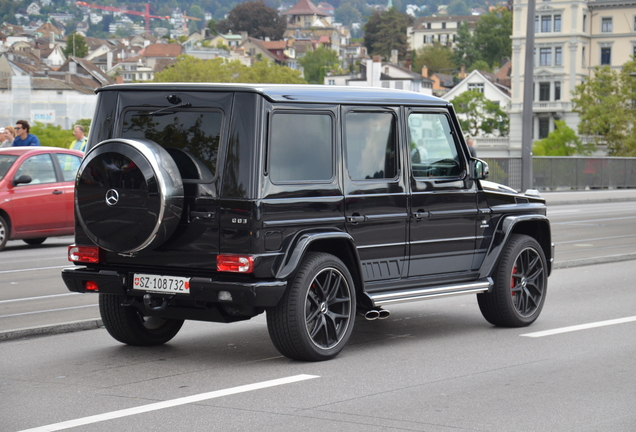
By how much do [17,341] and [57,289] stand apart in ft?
11.0

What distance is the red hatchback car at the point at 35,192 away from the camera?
53.6 ft

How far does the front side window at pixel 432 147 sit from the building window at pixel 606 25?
3756 inches

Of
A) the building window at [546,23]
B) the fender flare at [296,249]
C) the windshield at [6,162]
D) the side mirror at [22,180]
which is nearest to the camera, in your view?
the fender flare at [296,249]

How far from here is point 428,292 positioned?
27.5 feet

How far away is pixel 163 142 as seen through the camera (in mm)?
7598

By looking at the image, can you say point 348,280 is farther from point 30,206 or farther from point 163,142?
point 30,206

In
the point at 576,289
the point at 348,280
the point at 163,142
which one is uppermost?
the point at 163,142

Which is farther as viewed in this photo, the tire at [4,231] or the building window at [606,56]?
the building window at [606,56]

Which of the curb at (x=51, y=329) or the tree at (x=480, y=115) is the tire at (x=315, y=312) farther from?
the tree at (x=480, y=115)

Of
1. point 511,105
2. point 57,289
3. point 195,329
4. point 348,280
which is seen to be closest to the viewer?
point 348,280

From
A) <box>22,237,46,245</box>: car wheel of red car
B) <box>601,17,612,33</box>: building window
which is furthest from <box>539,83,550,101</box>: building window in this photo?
<box>22,237,46,245</box>: car wheel of red car

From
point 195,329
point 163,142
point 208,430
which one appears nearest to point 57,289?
point 195,329

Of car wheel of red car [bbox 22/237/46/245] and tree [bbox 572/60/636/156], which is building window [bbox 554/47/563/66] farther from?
car wheel of red car [bbox 22/237/46/245]

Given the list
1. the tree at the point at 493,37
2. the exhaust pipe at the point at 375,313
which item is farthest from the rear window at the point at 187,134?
the tree at the point at 493,37
